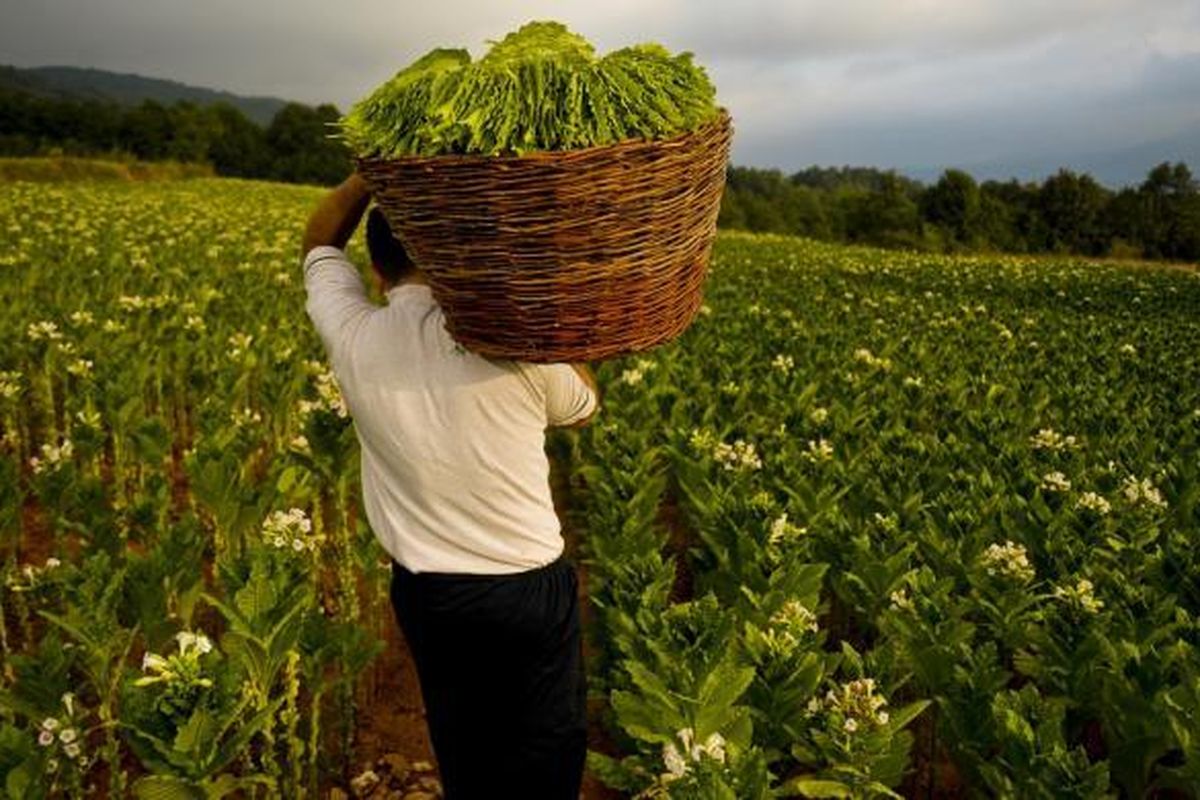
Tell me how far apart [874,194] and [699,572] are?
235 ft

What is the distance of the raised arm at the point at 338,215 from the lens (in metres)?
2.45

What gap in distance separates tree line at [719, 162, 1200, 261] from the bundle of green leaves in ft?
184

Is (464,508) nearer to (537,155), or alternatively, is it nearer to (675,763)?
(675,763)

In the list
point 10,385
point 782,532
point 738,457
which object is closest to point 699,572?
point 782,532

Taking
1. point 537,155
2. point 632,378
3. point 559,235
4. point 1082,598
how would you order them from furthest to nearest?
point 632,378
point 1082,598
point 559,235
point 537,155

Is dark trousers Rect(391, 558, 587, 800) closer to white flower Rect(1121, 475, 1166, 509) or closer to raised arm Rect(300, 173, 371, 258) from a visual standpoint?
raised arm Rect(300, 173, 371, 258)

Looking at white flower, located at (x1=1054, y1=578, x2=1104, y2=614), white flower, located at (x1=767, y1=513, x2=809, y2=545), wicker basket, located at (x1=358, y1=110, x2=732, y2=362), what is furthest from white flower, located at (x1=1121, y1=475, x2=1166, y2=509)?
wicker basket, located at (x1=358, y1=110, x2=732, y2=362)

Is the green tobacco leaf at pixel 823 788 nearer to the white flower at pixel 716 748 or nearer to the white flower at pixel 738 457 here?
the white flower at pixel 716 748

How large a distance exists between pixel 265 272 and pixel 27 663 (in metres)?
12.2

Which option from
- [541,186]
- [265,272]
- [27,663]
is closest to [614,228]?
[541,186]

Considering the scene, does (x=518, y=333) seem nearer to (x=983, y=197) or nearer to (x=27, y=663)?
(x=27, y=663)

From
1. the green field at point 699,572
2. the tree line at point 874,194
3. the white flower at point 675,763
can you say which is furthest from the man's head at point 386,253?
the tree line at point 874,194

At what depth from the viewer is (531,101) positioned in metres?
1.72

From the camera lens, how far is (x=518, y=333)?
6.27ft
